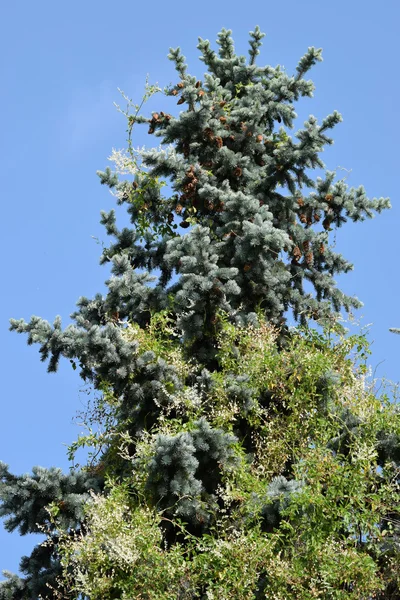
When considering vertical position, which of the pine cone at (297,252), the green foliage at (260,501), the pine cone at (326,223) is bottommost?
the green foliage at (260,501)

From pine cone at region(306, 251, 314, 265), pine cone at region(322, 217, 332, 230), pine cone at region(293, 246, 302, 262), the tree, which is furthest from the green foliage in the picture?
pine cone at region(322, 217, 332, 230)

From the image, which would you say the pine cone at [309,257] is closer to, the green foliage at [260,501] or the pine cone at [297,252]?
the pine cone at [297,252]

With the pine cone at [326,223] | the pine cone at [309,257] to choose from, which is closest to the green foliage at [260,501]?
the pine cone at [309,257]

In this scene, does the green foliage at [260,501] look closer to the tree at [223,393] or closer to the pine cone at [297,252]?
the tree at [223,393]

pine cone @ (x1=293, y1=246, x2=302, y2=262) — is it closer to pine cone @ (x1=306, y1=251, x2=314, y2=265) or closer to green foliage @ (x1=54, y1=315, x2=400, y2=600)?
pine cone @ (x1=306, y1=251, x2=314, y2=265)

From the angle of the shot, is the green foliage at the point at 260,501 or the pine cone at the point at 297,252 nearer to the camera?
the green foliage at the point at 260,501

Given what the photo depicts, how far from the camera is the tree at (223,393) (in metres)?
9.80

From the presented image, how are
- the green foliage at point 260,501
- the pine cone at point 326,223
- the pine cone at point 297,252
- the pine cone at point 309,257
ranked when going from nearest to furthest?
1. the green foliage at point 260,501
2. the pine cone at point 297,252
3. the pine cone at point 309,257
4. the pine cone at point 326,223

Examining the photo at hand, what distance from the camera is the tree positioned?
980 cm

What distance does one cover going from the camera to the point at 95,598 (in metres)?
9.99

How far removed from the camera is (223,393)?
37.8ft

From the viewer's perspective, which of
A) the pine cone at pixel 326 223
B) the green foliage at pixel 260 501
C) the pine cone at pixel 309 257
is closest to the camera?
the green foliage at pixel 260 501

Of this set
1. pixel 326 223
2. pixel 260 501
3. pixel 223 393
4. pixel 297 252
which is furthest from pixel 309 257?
pixel 260 501

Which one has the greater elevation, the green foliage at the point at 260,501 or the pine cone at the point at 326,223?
the pine cone at the point at 326,223
